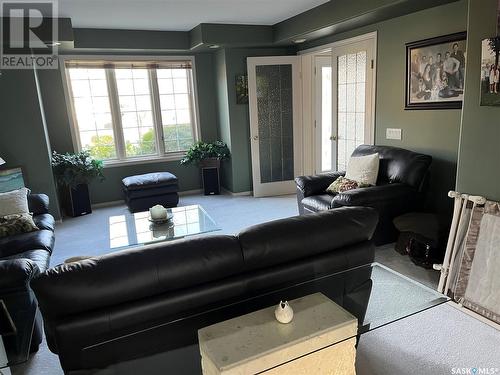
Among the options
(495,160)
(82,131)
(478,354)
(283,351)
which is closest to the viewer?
(283,351)

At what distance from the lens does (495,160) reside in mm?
2301

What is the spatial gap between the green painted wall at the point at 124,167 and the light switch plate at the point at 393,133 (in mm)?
3037

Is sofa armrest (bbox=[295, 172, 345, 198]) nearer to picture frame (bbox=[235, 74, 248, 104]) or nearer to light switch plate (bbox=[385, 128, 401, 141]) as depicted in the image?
light switch plate (bbox=[385, 128, 401, 141])

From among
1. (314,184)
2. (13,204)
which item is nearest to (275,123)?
(314,184)

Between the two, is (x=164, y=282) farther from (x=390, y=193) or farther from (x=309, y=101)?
(x=309, y=101)

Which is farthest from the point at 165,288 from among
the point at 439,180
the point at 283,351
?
the point at 439,180

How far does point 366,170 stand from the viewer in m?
3.70

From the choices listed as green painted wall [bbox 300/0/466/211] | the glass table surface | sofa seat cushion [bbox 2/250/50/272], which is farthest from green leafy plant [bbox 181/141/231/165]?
the glass table surface

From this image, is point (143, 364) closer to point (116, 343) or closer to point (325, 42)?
point (116, 343)

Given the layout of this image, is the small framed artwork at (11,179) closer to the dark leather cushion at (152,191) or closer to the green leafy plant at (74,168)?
the green leafy plant at (74,168)

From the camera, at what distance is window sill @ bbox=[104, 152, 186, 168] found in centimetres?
562

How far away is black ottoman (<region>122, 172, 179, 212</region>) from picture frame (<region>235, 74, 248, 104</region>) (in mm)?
1620

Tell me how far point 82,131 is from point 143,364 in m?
4.76

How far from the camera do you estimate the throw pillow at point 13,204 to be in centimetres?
335
